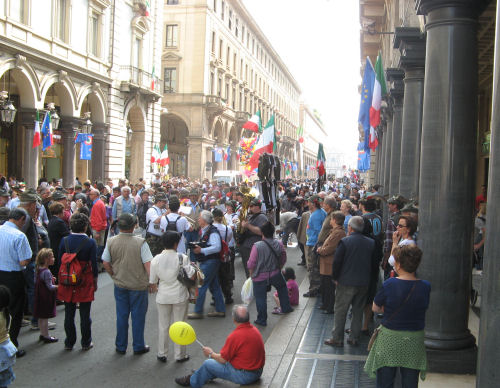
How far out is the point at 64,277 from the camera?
258 inches

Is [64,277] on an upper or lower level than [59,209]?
lower

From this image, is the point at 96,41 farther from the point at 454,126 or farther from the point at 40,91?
the point at 454,126

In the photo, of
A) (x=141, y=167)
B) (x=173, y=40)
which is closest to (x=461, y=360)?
(x=141, y=167)

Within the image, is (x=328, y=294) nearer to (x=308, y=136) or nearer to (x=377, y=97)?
(x=377, y=97)

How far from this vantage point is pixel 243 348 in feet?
17.6

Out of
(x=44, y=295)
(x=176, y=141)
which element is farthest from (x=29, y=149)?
(x=176, y=141)

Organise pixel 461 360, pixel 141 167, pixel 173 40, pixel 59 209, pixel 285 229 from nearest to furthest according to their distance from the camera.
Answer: pixel 461 360, pixel 59 209, pixel 285 229, pixel 141 167, pixel 173 40

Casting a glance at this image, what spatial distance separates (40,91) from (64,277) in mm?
16011

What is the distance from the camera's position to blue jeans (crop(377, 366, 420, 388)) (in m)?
4.46

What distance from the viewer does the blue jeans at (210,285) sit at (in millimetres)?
8289

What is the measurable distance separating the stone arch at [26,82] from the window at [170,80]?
89.8ft

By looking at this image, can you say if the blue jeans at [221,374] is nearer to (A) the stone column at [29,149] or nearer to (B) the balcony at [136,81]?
(A) the stone column at [29,149]

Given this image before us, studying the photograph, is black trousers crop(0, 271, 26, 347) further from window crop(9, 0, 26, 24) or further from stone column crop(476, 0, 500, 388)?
window crop(9, 0, 26, 24)

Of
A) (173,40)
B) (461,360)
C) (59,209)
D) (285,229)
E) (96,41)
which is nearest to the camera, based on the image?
(461,360)
